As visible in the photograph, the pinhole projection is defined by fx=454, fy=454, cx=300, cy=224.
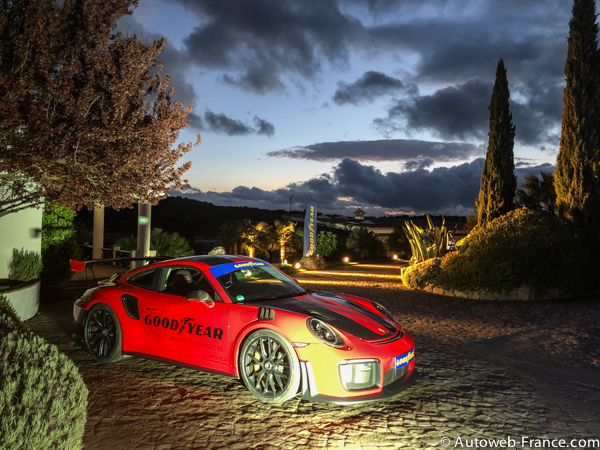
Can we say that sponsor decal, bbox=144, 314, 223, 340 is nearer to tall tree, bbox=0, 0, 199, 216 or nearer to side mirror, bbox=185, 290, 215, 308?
side mirror, bbox=185, 290, 215, 308

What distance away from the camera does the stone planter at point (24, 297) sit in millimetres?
7684

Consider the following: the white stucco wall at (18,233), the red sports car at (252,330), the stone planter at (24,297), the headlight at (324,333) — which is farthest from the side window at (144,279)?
the white stucco wall at (18,233)

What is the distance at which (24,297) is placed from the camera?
8.15m

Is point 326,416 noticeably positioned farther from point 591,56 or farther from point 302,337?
point 591,56

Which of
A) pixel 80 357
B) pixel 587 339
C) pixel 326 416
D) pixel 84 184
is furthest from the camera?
pixel 587 339

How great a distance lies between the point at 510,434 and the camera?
388cm

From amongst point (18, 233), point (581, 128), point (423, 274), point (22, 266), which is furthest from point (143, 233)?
point (581, 128)

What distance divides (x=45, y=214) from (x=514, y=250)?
42.1 feet

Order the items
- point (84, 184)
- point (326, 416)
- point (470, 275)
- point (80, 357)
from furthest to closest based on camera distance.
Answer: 1. point (470, 275)
2. point (84, 184)
3. point (80, 357)
4. point (326, 416)

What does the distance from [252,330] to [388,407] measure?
1547 millimetres

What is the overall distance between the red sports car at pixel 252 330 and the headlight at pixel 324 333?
0.01m

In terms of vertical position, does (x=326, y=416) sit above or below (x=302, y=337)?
below

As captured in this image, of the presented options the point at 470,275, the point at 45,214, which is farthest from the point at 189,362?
the point at 470,275

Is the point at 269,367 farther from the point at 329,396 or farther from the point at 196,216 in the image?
the point at 196,216
